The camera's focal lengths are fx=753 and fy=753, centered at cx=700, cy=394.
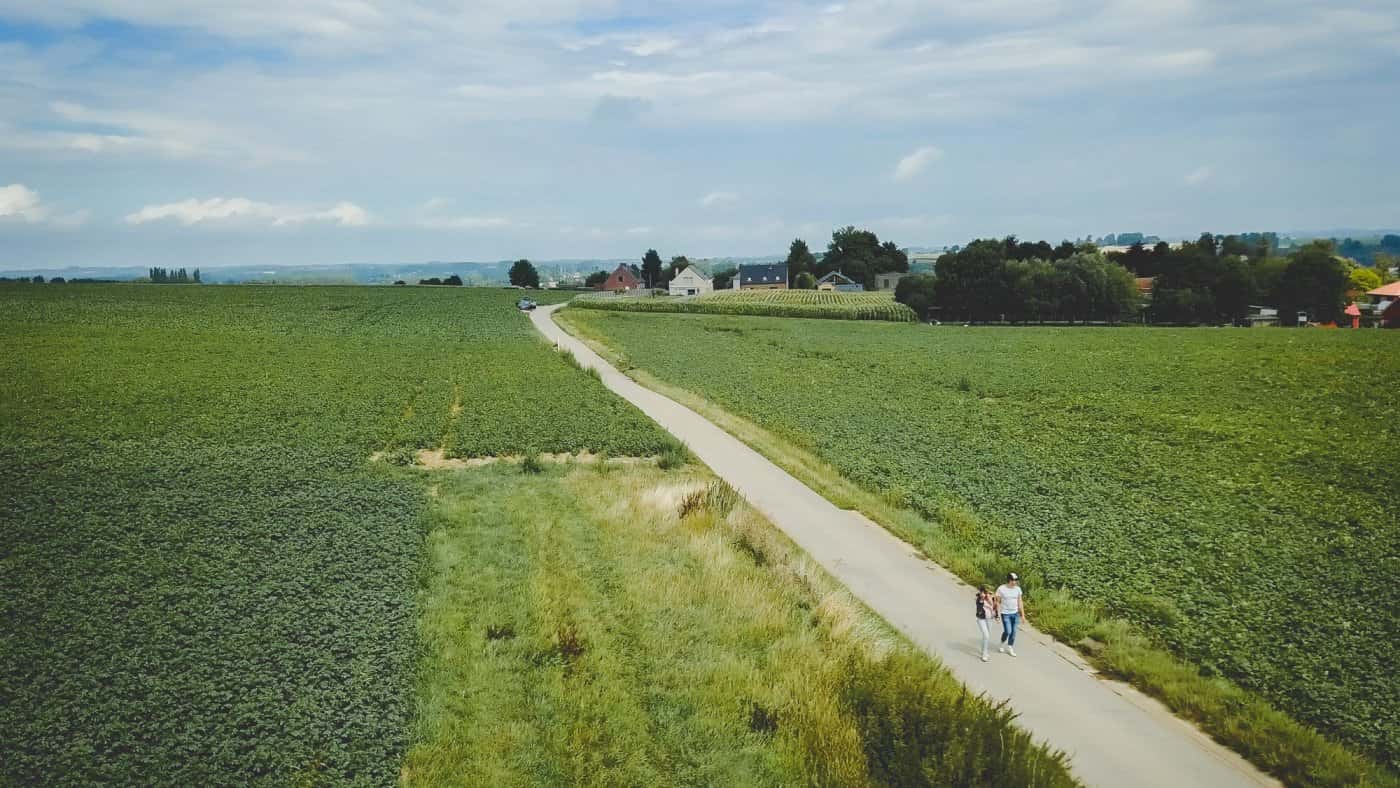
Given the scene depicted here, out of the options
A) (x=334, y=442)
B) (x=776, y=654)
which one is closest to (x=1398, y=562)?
(x=776, y=654)

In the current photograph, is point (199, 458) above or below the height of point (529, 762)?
above

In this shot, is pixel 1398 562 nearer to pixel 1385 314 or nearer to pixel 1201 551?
pixel 1201 551

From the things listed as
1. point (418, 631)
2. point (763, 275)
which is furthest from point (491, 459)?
point (763, 275)

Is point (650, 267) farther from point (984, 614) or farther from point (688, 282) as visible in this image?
point (984, 614)

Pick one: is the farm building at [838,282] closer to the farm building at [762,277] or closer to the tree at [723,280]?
the farm building at [762,277]

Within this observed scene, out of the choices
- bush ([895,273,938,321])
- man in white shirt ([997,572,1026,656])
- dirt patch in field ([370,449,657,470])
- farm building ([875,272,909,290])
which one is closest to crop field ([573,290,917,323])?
bush ([895,273,938,321])

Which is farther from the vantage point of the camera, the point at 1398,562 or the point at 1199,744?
the point at 1398,562

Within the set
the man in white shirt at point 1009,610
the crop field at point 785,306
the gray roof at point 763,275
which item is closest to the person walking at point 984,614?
the man in white shirt at point 1009,610
